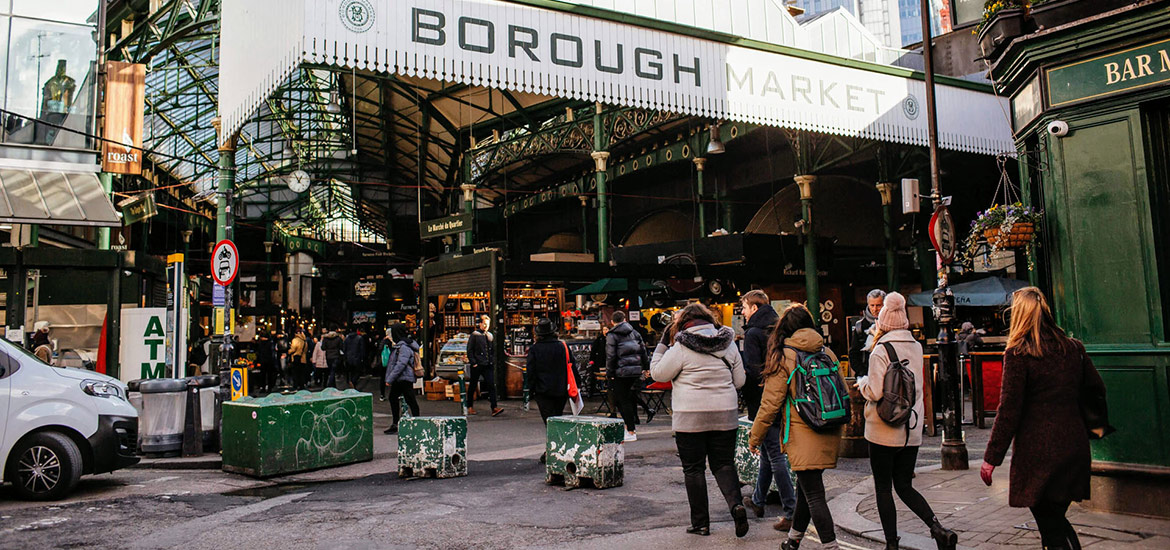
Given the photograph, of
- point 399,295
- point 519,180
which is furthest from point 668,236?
point 399,295

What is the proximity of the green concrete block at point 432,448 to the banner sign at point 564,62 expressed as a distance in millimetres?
3758

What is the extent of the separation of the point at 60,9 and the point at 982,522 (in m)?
23.7

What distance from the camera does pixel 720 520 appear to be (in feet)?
22.2

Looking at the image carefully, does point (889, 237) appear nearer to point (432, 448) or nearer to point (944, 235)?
point (944, 235)

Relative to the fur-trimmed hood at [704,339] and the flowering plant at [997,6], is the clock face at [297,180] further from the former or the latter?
the fur-trimmed hood at [704,339]

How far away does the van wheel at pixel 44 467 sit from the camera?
8.07m

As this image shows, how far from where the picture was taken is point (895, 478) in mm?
5430

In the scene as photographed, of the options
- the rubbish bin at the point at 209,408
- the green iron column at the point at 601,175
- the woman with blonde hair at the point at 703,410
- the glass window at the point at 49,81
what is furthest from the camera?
the green iron column at the point at 601,175

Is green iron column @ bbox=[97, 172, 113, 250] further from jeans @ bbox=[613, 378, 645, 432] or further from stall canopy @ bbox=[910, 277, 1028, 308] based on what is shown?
stall canopy @ bbox=[910, 277, 1028, 308]

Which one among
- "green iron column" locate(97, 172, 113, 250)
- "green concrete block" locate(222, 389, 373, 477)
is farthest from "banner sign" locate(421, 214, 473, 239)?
"green concrete block" locate(222, 389, 373, 477)

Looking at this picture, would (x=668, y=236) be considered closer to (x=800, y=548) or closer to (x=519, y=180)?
(x=519, y=180)

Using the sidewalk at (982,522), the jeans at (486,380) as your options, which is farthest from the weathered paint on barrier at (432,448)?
the jeans at (486,380)

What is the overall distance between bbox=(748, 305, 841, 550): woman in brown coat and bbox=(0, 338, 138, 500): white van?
670 centimetres

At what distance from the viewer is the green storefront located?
6219 millimetres
